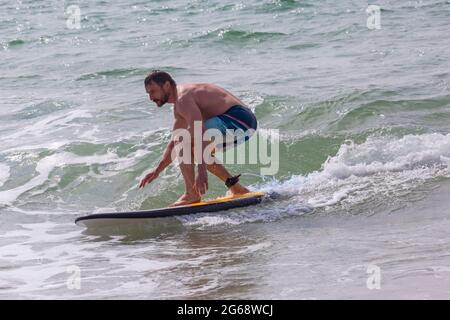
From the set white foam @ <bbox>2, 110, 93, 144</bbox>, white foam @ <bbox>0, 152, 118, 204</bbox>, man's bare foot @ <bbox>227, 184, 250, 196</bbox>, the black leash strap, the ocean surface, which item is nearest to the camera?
the ocean surface

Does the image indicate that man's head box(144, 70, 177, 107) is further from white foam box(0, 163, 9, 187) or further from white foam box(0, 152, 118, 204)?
white foam box(0, 163, 9, 187)

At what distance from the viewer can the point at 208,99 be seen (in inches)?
288

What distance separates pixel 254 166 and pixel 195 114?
90.4 inches

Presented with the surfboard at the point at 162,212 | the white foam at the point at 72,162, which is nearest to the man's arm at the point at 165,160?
the surfboard at the point at 162,212

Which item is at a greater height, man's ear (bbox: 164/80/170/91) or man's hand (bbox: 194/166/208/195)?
man's ear (bbox: 164/80/170/91)

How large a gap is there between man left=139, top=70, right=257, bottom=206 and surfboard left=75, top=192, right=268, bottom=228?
6.4 inches

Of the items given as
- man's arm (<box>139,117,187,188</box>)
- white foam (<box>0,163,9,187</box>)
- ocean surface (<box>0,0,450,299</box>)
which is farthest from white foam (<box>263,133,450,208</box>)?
white foam (<box>0,163,9,187</box>)

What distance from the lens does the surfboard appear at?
7102 mm

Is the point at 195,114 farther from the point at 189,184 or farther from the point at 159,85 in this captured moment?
the point at 189,184

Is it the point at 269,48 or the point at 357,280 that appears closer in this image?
the point at 357,280
